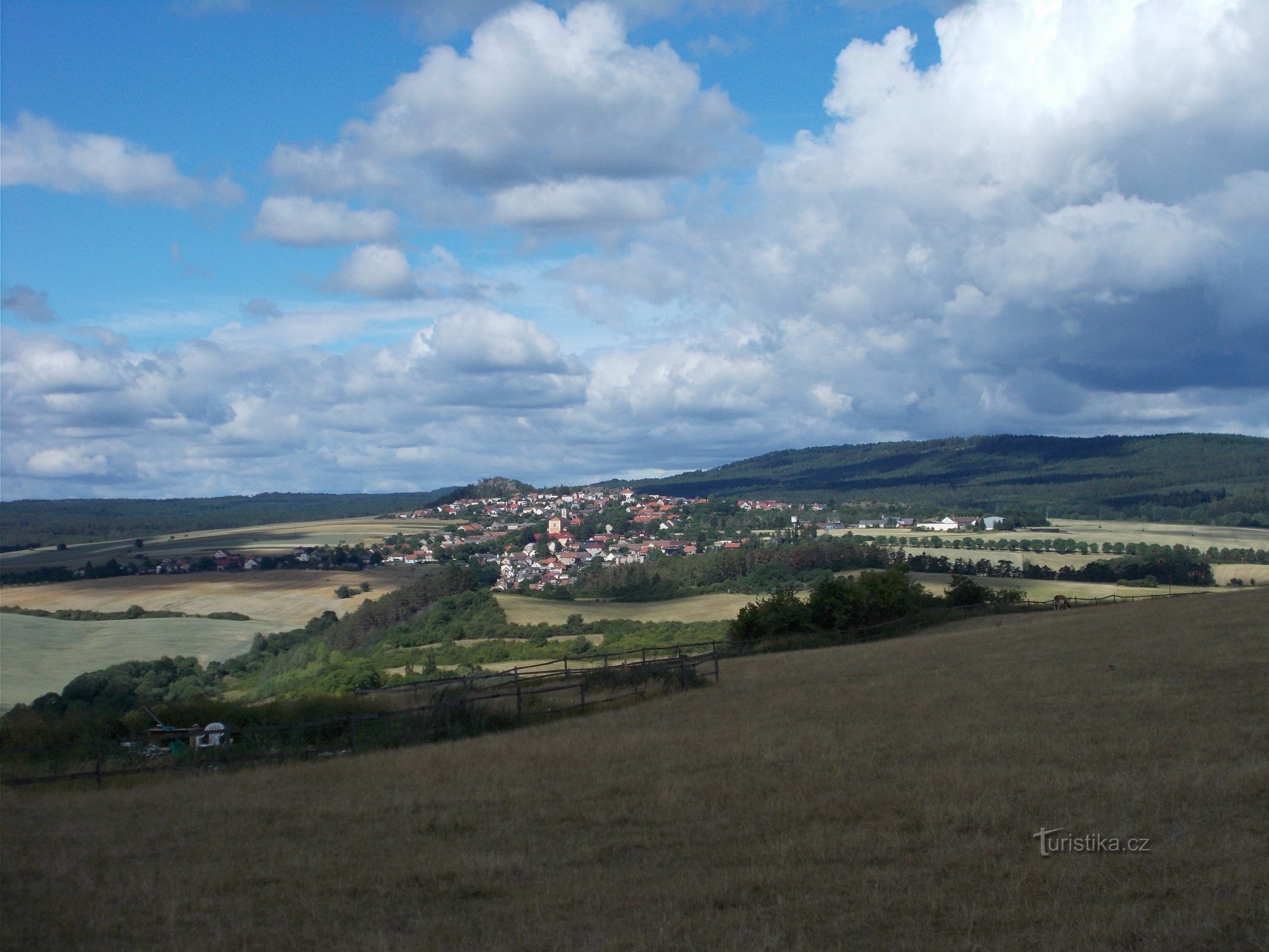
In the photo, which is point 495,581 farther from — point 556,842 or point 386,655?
point 556,842

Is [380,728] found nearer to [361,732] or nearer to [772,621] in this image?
[361,732]

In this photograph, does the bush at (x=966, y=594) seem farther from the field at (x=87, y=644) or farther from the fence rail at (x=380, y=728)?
the field at (x=87, y=644)

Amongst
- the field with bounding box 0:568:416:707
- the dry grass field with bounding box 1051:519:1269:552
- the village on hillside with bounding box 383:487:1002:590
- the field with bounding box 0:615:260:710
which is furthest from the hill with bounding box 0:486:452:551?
the dry grass field with bounding box 1051:519:1269:552

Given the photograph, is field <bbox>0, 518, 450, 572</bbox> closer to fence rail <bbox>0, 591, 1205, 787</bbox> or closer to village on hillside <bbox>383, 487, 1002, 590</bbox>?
village on hillside <bbox>383, 487, 1002, 590</bbox>

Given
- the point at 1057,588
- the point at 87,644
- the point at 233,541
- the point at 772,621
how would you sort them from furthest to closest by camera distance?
the point at 233,541
the point at 1057,588
the point at 87,644
the point at 772,621

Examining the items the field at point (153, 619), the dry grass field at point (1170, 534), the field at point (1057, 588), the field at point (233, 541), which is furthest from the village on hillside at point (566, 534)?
the field at point (1057, 588)

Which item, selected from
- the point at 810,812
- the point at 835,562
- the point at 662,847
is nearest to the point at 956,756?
the point at 810,812

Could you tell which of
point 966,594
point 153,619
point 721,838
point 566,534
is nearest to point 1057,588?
point 966,594
